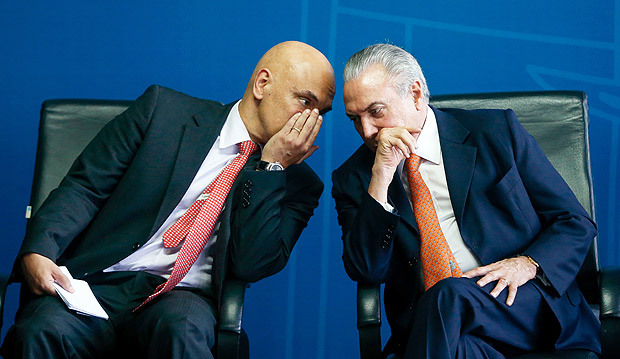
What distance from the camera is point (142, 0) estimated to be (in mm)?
3127

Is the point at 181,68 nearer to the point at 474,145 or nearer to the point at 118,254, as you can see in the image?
the point at 118,254

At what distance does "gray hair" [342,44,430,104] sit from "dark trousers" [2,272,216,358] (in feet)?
2.65

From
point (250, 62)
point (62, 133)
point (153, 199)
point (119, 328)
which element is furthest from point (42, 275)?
point (250, 62)

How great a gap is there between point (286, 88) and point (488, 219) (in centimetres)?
74

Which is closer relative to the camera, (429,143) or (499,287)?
(499,287)

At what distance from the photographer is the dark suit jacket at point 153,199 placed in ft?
7.11

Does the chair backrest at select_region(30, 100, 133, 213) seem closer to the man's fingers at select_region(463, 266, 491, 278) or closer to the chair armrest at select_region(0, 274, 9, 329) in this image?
the chair armrest at select_region(0, 274, 9, 329)

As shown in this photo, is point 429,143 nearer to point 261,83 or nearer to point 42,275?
point 261,83

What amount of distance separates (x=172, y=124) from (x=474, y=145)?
0.92 meters

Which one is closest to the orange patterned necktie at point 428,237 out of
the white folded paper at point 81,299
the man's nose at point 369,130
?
the man's nose at point 369,130

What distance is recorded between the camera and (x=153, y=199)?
227cm

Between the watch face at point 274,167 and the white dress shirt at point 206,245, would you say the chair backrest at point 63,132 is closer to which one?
the white dress shirt at point 206,245

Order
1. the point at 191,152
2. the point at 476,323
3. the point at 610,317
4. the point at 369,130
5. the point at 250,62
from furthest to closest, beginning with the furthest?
the point at 250,62, the point at 191,152, the point at 369,130, the point at 610,317, the point at 476,323

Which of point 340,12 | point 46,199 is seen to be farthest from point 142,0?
point 46,199
